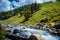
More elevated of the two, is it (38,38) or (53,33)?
(38,38)

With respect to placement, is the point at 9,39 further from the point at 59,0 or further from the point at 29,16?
the point at 59,0

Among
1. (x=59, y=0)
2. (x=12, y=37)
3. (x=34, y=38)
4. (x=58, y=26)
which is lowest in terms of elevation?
(x=59, y=0)

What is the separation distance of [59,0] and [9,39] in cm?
8218

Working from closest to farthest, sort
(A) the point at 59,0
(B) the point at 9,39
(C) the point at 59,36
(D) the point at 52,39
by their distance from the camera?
(B) the point at 9,39, (D) the point at 52,39, (C) the point at 59,36, (A) the point at 59,0

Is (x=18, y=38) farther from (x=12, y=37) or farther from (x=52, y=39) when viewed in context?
(x=52, y=39)

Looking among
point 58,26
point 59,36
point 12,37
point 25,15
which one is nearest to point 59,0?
point 25,15

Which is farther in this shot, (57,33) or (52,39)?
(57,33)

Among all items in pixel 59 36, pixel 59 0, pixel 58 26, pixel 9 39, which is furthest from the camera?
pixel 59 0

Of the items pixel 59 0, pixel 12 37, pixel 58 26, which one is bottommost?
pixel 59 0

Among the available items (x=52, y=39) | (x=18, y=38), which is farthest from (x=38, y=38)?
(x=52, y=39)

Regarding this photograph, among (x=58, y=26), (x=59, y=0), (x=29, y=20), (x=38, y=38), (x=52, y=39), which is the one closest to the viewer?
(x=38, y=38)

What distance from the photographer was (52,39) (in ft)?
90.9

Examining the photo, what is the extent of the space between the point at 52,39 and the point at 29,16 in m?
35.1

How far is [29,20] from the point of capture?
58.9 meters
